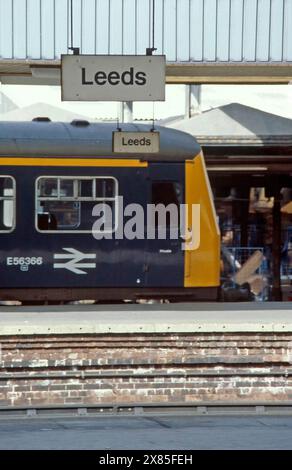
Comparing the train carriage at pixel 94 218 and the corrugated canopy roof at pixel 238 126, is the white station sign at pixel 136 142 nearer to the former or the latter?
the train carriage at pixel 94 218

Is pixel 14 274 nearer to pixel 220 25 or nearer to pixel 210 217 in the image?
pixel 210 217

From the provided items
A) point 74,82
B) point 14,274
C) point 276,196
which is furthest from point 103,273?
point 276,196

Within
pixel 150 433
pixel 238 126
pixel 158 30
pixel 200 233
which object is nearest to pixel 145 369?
pixel 150 433

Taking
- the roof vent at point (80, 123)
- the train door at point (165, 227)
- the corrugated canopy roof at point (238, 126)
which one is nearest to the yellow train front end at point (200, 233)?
the train door at point (165, 227)

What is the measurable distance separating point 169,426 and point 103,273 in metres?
6.35

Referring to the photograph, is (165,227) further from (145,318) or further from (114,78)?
(114,78)

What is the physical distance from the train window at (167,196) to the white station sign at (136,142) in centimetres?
167

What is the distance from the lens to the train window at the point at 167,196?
20203 millimetres

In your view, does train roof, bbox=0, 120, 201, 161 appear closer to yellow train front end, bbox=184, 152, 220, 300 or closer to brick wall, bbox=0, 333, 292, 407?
yellow train front end, bbox=184, 152, 220, 300

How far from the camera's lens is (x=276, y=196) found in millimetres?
24281

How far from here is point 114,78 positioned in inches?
666

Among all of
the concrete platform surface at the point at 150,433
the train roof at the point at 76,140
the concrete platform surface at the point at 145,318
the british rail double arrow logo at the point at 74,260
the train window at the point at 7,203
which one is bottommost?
the concrete platform surface at the point at 150,433

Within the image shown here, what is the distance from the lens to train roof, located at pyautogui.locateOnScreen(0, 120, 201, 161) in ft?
64.8

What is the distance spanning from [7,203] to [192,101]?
8.73 metres
